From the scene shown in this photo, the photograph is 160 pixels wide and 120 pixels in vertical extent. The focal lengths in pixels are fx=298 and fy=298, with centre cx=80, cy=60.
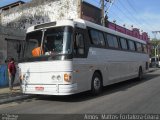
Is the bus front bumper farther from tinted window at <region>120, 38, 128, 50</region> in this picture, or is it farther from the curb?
tinted window at <region>120, 38, 128, 50</region>

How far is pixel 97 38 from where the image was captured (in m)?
13.5

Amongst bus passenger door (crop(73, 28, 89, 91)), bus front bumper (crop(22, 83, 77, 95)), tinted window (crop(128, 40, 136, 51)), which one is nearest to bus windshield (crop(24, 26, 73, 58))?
bus passenger door (crop(73, 28, 89, 91))

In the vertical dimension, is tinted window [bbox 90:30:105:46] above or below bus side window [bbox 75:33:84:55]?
above

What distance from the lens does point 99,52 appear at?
531 inches

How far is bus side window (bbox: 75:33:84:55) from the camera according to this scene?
37.1 feet

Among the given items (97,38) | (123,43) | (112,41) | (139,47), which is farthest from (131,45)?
(97,38)

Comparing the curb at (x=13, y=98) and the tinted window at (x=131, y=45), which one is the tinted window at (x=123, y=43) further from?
the curb at (x=13, y=98)

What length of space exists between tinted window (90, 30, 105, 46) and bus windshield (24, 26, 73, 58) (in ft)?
6.47

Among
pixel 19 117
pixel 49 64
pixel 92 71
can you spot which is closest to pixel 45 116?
pixel 19 117

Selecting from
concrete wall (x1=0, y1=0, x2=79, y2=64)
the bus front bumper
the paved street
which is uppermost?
concrete wall (x1=0, y1=0, x2=79, y2=64)

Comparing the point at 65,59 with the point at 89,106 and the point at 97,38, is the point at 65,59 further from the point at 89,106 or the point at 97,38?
the point at 97,38

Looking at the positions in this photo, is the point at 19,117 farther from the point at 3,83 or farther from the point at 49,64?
the point at 3,83

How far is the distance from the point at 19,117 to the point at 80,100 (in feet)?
11.6

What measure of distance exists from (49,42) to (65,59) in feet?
3.88
